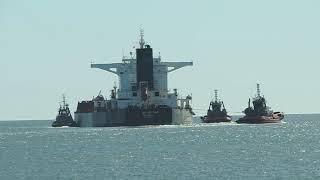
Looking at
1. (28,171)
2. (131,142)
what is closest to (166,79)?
(131,142)

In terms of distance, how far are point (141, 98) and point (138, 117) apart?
3108 millimetres

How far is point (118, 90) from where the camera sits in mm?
162375

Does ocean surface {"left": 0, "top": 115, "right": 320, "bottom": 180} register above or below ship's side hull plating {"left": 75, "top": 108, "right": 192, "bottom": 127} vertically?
below

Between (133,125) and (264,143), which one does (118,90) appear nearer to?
(133,125)

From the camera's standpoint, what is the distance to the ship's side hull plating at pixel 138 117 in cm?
15288

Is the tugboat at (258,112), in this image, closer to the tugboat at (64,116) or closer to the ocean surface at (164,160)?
the tugboat at (64,116)

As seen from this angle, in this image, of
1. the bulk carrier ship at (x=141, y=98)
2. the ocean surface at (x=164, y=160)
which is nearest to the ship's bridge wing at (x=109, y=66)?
the bulk carrier ship at (x=141, y=98)

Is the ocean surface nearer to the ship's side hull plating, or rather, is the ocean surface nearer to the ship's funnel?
the ship's side hull plating

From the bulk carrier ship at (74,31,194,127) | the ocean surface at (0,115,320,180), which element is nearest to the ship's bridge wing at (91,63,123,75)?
the bulk carrier ship at (74,31,194,127)

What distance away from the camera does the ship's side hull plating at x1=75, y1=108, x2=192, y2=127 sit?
502 ft

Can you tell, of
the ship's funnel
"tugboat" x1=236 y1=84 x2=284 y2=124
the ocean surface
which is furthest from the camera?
"tugboat" x1=236 y1=84 x2=284 y2=124

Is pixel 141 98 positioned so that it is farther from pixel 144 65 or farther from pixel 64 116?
pixel 64 116

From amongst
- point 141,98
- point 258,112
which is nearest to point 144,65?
point 141,98

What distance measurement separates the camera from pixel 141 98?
15250cm
